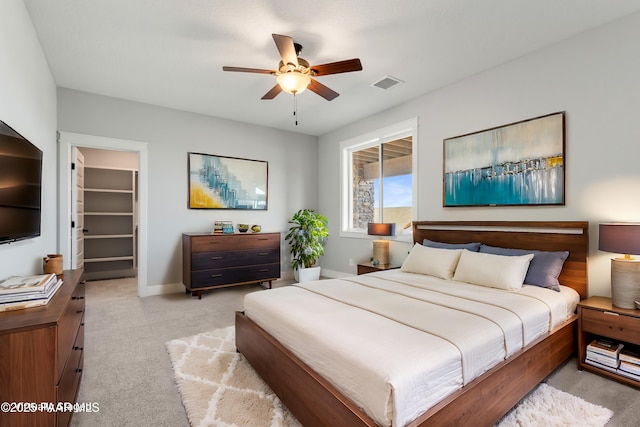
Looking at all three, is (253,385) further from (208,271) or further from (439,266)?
(208,271)

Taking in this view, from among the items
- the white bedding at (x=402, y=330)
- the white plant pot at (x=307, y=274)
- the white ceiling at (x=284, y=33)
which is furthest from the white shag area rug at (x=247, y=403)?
the white ceiling at (x=284, y=33)

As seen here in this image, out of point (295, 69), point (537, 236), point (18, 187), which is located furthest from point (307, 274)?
point (18, 187)

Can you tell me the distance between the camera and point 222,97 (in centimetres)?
412

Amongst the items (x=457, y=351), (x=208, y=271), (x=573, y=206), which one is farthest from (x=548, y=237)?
(x=208, y=271)

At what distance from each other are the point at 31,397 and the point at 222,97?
3.69 metres

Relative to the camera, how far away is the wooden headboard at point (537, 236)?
8.69 ft

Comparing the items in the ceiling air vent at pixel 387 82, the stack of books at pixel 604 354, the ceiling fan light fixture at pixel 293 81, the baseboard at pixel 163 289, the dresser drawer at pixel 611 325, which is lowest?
the baseboard at pixel 163 289

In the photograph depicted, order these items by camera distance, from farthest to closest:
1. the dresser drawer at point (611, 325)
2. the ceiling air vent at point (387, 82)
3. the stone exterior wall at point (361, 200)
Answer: the stone exterior wall at point (361, 200) → the ceiling air vent at point (387, 82) → the dresser drawer at point (611, 325)

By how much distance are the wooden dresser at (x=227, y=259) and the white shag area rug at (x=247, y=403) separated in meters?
1.88

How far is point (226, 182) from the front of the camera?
5.01 meters

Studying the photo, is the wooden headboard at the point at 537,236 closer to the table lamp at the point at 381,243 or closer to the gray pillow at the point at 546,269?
the gray pillow at the point at 546,269

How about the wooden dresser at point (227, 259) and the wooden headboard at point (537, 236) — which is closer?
the wooden headboard at point (537, 236)

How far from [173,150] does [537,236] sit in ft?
15.8

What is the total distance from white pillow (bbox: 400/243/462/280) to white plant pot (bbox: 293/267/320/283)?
2.18 m
